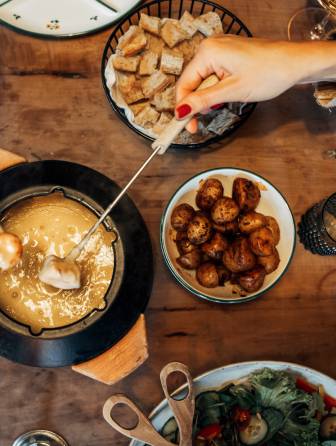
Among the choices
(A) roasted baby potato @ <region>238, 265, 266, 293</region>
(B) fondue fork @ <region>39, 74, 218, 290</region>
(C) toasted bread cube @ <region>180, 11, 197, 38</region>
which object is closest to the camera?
(B) fondue fork @ <region>39, 74, 218, 290</region>

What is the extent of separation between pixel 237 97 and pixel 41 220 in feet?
1.67

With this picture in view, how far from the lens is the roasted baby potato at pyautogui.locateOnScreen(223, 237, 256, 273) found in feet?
3.34

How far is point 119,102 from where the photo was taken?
1078 millimetres

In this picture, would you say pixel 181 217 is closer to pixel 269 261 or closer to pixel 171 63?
pixel 269 261

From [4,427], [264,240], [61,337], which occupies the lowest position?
[4,427]

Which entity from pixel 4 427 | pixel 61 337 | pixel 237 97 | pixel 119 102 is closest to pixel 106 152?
pixel 119 102

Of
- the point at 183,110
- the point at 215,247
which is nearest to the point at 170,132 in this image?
the point at 183,110

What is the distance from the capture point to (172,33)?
1.11 meters

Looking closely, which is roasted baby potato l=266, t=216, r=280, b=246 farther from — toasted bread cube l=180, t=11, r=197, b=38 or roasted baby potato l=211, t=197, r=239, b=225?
toasted bread cube l=180, t=11, r=197, b=38

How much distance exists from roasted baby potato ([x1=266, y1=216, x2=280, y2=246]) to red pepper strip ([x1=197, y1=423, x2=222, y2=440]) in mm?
425

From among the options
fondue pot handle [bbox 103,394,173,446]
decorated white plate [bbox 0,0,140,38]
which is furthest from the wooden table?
fondue pot handle [bbox 103,394,173,446]

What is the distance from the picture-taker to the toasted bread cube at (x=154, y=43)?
3.71ft

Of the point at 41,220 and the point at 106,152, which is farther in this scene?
the point at 106,152

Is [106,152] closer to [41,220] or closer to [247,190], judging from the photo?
[41,220]
